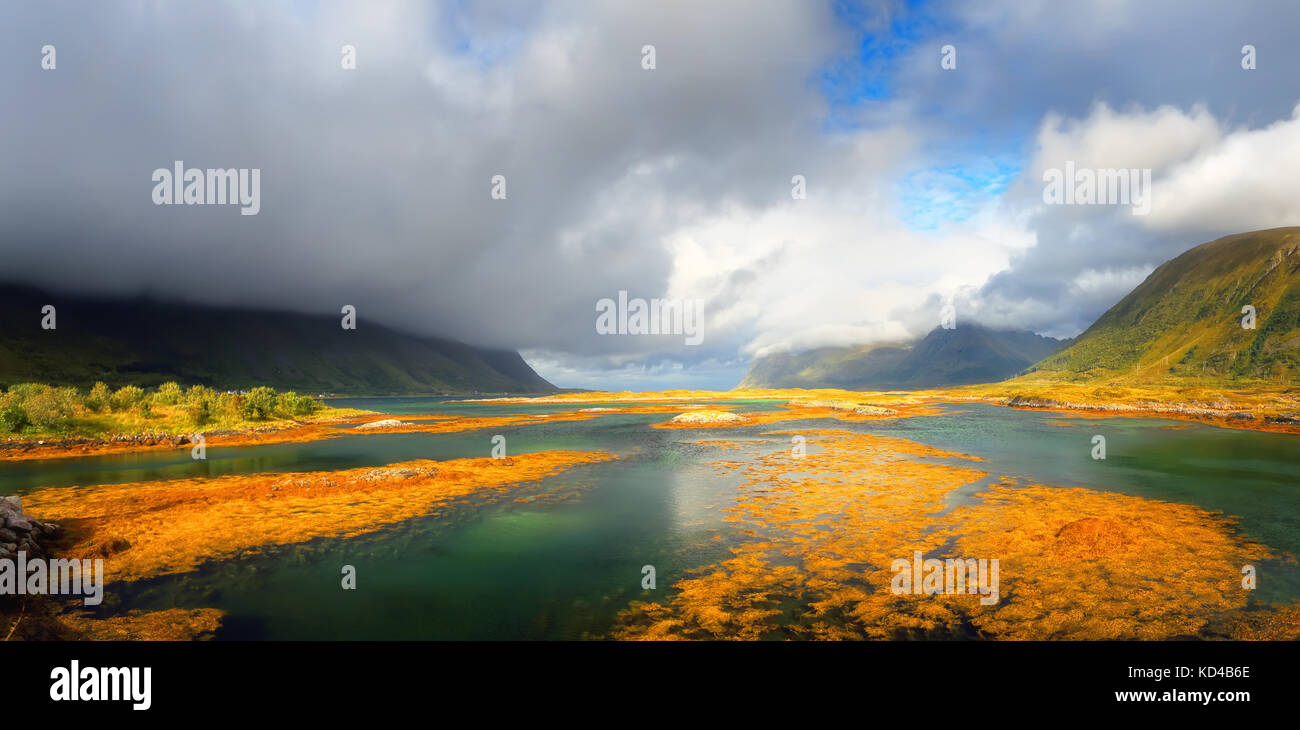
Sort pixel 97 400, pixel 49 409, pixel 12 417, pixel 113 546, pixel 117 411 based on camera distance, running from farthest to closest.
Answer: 1. pixel 117 411
2. pixel 97 400
3. pixel 49 409
4. pixel 12 417
5. pixel 113 546

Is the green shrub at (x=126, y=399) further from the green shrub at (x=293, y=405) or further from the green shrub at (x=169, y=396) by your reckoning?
the green shrub at (x=293, y=405)

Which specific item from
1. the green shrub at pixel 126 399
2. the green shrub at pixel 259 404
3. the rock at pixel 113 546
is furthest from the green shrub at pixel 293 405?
the rock at pixel 113 546

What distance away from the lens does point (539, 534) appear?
75.7 ft

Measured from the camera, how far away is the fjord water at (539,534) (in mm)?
14633

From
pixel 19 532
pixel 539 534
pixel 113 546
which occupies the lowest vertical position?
pixel 539 534

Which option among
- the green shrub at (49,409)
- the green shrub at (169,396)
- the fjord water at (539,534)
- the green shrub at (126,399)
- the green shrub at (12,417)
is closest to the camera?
the fjord water at (539,534)

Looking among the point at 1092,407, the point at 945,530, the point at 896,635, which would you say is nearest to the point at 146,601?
the point at 896,635

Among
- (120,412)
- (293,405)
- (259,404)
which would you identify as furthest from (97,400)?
(293,405)

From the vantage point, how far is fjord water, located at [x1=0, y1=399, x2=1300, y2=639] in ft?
48.0

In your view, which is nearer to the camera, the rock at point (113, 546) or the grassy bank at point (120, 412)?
the rock at point (113, 546)

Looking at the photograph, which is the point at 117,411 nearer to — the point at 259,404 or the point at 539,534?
the point at 259,404

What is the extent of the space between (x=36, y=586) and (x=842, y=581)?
89.9 ft

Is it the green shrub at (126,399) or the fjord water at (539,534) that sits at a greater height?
the green shrub at (126,399)
